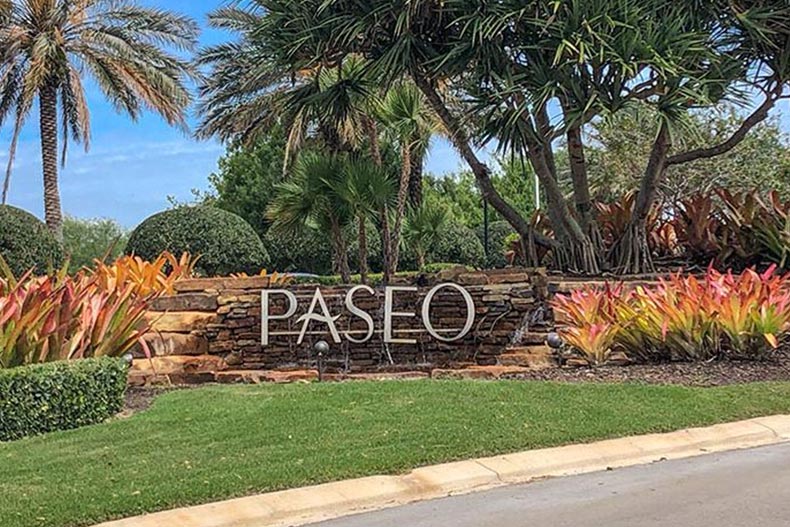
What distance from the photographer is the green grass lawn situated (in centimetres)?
517

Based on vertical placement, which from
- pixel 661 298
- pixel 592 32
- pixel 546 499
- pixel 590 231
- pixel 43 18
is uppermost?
pixel 43 18

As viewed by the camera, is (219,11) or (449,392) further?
(219,11)

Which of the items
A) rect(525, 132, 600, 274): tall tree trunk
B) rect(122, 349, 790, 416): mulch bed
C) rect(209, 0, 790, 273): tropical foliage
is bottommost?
rect(122, 349, 790, 416): mulch bed

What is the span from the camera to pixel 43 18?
20625mm

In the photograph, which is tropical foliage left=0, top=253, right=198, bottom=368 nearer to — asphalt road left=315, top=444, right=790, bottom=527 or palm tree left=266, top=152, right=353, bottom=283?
asphalt road left=315, top=444, right=790, bottom=527

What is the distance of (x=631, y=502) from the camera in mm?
5031

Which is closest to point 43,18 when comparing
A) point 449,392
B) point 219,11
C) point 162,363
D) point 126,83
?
point 126,83

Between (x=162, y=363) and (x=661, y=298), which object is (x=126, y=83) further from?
(x=661, y=298)

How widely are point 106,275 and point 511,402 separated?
21.3 ft

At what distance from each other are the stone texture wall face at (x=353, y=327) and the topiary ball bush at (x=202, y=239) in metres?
7.57

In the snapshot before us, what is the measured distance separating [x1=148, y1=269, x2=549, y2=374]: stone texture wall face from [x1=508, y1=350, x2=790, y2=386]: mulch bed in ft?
5.49

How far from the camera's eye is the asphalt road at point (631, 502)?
470 cm

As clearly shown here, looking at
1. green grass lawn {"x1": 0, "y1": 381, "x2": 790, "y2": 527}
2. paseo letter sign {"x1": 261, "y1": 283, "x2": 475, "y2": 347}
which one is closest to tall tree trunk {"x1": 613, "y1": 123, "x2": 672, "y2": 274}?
paseo letter sign {"x1": 261, "y1": 283, "x2": 475, "y2": 347}

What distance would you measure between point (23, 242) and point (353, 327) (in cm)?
917
